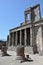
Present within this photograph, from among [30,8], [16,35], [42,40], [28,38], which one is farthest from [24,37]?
[42,40]

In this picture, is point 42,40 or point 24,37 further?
point 24,37

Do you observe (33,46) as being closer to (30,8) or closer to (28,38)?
(28,38)

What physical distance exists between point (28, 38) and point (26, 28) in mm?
3013

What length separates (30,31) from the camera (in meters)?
39.5

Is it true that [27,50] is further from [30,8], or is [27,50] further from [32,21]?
[30,8]

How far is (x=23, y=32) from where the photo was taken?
45.6 meters

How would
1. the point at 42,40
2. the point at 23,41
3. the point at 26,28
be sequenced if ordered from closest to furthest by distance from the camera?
the point at 42,40, the point at 26,28, the point at 23,41

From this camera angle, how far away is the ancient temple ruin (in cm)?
3666

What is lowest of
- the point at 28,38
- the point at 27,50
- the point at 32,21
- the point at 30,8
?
the point at 27,50

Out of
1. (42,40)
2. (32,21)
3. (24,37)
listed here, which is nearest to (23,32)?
(24,37)

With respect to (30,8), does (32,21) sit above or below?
below

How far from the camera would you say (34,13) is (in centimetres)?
4112

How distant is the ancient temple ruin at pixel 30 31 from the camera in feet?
120

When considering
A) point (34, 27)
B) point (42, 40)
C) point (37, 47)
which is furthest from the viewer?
point (34, 27)
